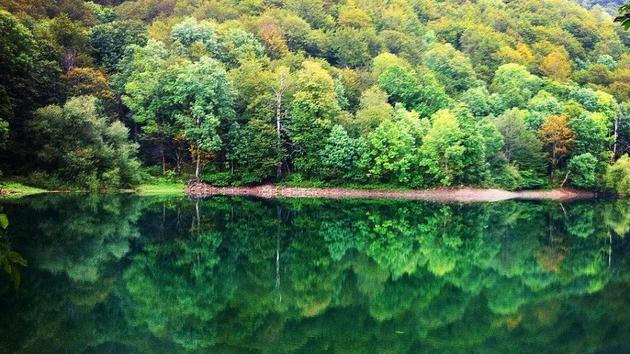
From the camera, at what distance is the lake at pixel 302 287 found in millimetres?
11570

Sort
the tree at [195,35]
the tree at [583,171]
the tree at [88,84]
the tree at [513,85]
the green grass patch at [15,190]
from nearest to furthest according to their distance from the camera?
the green grass patch at [15,190] → the tree at [88,84] → the tree at [583,171] → the tree at [195,35] → the tree at [513,85]

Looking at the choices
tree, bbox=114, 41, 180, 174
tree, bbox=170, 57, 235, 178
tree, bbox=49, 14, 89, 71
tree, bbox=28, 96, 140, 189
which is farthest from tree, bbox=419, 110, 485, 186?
tree, bbox=49, 14, 89, 71

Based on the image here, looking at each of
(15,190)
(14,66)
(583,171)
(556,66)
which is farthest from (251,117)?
(556,66)

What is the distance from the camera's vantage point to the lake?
11.6m

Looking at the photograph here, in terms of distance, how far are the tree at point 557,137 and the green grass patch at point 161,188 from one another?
42.1 m

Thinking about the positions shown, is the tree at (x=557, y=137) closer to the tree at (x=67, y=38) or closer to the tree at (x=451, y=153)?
the tree at (x=451, y=153)

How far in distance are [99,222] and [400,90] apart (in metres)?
54.3

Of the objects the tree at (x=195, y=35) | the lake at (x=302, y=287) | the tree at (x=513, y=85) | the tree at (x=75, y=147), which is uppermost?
the tree at (x=195, y=35)

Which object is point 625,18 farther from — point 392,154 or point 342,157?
point 392,154

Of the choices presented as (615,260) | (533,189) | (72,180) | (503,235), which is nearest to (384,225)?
(503,235)

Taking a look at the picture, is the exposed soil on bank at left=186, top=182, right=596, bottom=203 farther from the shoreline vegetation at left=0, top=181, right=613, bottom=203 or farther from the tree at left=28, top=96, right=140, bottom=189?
the tree at left=28, top=96, right=140, bottom=189

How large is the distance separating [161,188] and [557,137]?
4457 centimetres

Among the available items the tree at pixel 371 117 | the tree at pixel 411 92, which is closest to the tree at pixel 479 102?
the tree at pixel 411 92

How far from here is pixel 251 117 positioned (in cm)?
6125
